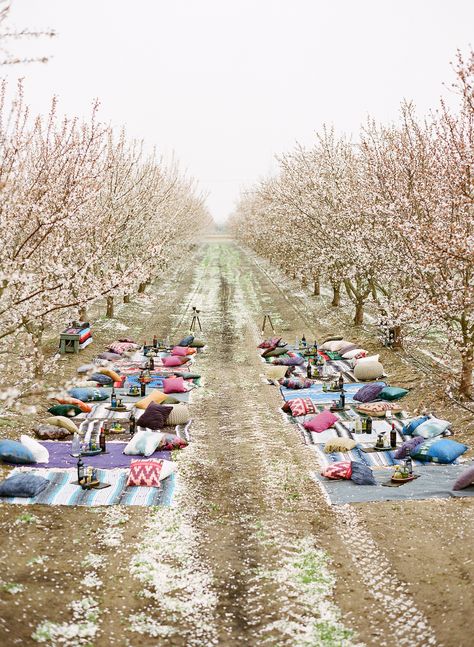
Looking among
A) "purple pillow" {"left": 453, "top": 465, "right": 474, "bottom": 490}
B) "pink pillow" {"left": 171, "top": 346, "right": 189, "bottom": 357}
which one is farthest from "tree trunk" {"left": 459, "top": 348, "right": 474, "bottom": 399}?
"pink pillow" {"left": 171, "top": 346, "right": 189, "bottom": 357}

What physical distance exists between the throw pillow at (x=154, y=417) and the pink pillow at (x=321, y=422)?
356cm

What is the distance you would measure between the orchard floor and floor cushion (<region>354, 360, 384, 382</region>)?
5.88 metres

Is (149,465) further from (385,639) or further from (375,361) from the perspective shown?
(375,361)

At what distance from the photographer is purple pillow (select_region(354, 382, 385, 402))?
62.5ft

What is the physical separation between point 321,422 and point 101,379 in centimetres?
766

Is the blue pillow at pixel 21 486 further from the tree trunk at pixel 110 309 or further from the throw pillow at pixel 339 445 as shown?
the tree trunk at pixel 110 309

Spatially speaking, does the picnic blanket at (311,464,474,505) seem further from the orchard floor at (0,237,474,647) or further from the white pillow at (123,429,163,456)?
the white pillow at (123,429,163,456)

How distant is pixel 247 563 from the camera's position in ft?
33.6

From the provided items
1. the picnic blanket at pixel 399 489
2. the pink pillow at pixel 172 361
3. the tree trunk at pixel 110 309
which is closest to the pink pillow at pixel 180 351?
the pink pillow at pixel 172 361

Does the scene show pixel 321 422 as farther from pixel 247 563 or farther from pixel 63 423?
pixel 247 563

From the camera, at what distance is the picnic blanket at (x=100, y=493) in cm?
1219

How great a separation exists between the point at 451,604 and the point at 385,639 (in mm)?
1207

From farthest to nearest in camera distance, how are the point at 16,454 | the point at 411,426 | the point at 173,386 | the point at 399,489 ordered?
the point at 173,386
the point at 411,426
the point at 16,454
the point at 399,489

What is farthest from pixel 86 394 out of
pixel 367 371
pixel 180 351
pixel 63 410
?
pixel 367 371
